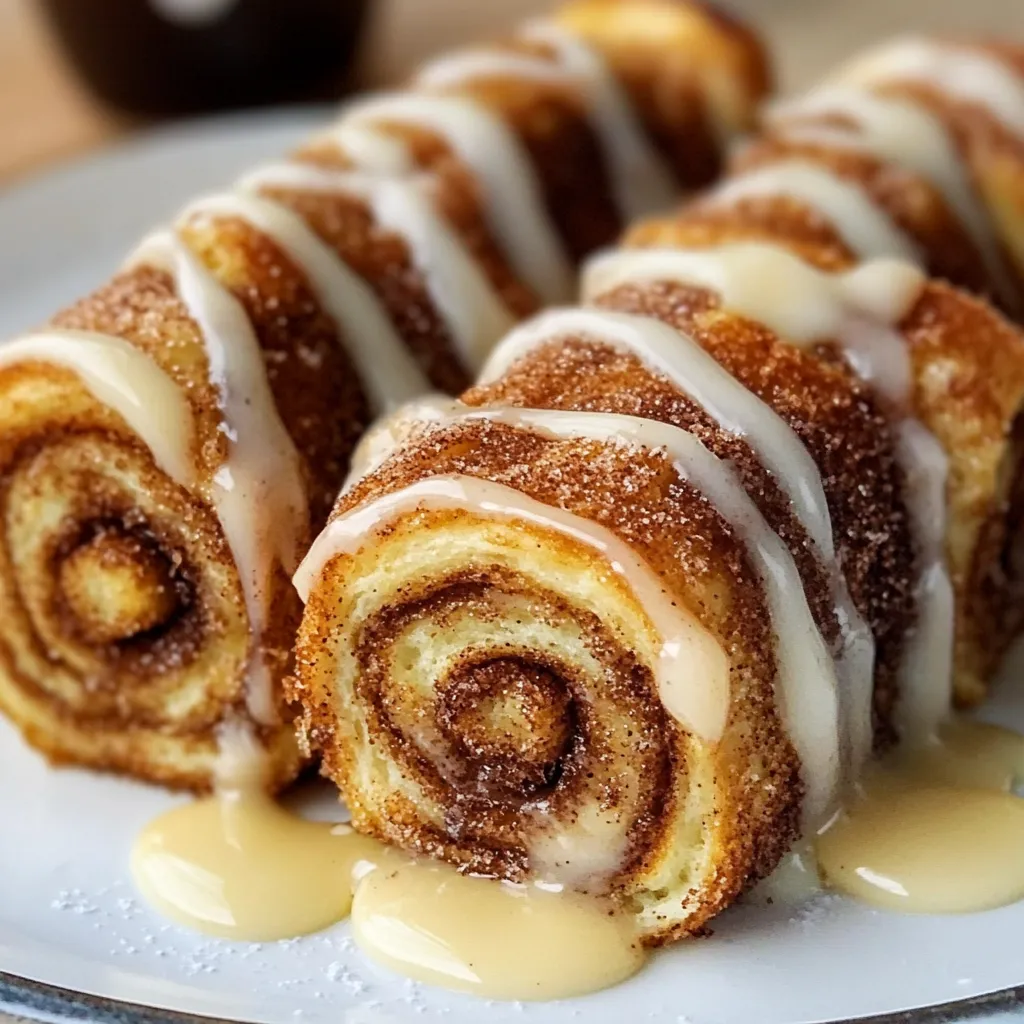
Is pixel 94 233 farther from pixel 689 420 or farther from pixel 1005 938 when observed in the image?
pixel 1005 938

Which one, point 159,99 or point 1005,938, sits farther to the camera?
point 159,99

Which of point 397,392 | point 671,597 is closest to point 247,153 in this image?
point 397,392

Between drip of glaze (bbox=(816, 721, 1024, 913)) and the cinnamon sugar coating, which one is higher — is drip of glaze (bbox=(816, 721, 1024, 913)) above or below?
below

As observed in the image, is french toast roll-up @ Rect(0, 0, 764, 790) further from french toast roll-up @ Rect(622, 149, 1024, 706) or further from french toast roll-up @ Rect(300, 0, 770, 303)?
french toast roll-up @ Rect(622, 149, 1024, 706)

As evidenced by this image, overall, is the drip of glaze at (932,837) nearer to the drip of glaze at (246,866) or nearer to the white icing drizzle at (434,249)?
the drip of glaze at (246,866)

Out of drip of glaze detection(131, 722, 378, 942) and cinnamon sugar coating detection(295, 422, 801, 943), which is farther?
drip of glaze detection(131, 722, 378, 942)

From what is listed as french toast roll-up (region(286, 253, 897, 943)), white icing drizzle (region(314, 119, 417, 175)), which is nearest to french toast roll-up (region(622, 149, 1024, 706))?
french toast roll-up (region(286, 253, 897, 943))
